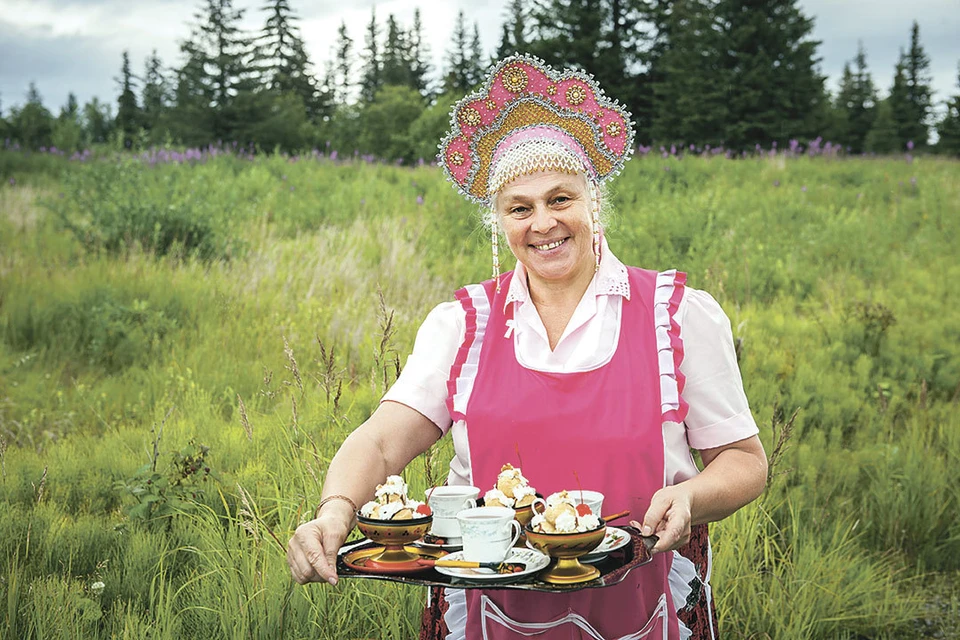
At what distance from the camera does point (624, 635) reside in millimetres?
2086

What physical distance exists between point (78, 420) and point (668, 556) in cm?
375

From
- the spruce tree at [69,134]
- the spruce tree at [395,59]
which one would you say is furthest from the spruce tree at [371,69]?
the spruce tree at [69,134]

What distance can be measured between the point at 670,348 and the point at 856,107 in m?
41.4

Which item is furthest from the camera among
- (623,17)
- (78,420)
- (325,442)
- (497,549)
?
(623,17)

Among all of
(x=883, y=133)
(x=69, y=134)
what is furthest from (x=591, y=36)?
(x=883, y=133)

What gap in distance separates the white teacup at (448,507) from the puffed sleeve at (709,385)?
69 centimetres

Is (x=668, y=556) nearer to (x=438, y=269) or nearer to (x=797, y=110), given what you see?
(x=438, y=269)

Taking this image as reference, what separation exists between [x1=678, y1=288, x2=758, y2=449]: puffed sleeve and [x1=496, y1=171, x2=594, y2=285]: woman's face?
341 mm

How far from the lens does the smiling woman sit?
6.84 feet

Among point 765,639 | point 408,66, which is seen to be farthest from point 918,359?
point 408,66

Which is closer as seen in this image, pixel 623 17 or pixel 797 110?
pixel 623 17

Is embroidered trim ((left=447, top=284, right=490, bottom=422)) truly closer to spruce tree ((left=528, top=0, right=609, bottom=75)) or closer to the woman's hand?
the woman's hand

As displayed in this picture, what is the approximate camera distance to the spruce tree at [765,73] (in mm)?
23516

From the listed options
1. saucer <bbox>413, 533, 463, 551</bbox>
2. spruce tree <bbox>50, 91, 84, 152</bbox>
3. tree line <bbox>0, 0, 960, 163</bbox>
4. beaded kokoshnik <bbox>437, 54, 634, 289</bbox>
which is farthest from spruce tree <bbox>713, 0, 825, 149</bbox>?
saucer <bbox>413, 533, 463, 551</bbox>
